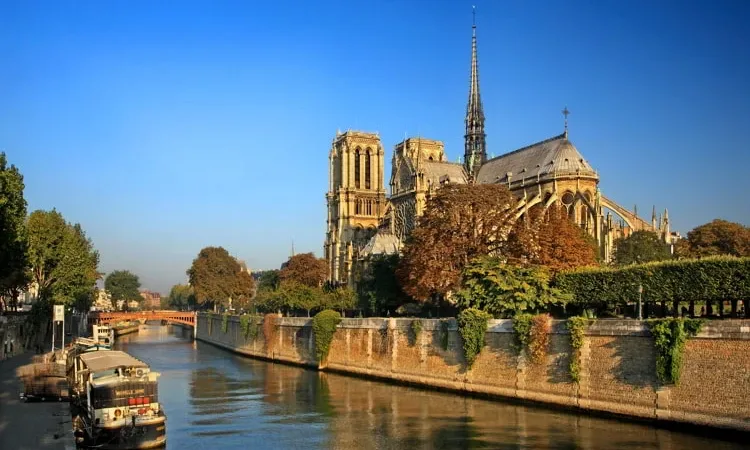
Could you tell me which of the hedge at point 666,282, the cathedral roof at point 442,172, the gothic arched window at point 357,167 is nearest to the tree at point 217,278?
the gothic arched window at point 357,167

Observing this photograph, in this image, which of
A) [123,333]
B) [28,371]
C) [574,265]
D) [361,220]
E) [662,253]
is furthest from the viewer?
[123,333]

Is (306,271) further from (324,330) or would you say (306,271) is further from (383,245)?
(324,330)

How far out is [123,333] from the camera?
134750mm

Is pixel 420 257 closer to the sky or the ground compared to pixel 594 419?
closer to the sky

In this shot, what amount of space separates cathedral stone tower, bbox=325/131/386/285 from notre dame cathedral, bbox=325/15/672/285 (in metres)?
0.14

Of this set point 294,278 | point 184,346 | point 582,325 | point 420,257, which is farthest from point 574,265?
point 184,346

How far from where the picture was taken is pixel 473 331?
43594mm

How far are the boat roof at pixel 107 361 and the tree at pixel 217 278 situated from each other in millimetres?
82663

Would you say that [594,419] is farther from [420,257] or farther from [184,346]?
[184,346]

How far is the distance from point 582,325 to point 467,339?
8.66 m

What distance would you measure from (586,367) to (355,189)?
260ft

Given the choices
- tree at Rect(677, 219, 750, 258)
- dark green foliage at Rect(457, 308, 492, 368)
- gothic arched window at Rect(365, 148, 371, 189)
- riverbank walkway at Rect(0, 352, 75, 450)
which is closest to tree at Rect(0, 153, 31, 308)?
riverbank walkway at Rect(0, 352, 75, 450)

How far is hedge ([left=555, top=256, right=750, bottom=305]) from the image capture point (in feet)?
116

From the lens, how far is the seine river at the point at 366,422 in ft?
100
